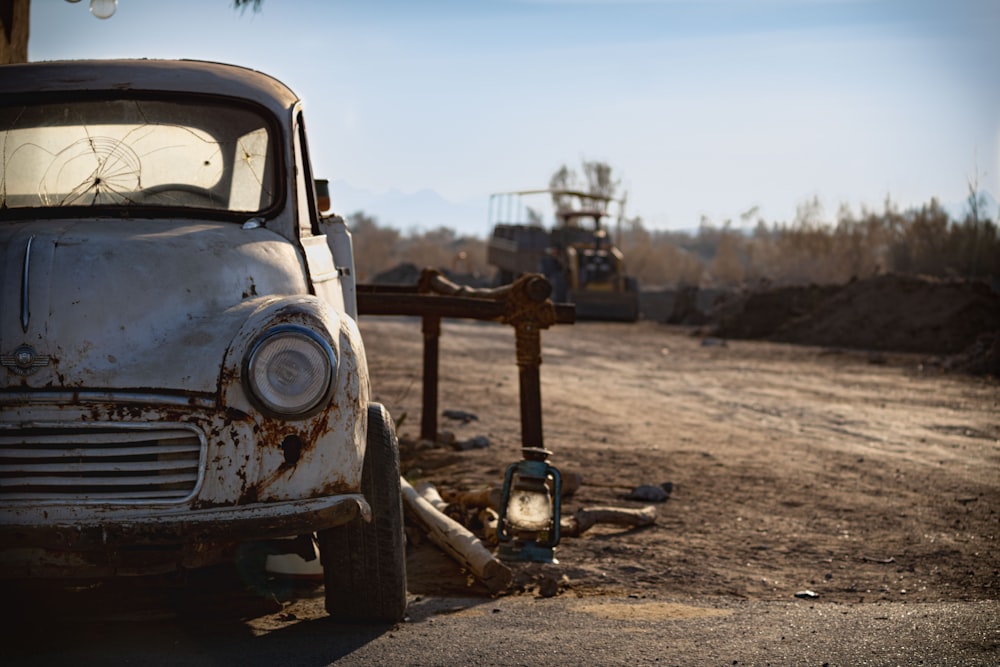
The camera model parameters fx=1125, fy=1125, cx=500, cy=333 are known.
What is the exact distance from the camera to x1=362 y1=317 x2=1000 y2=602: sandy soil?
543cm

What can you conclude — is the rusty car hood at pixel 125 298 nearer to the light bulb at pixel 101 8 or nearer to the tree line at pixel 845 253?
the light bulb at pixel 101 8

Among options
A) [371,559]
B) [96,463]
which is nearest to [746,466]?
[371,559]

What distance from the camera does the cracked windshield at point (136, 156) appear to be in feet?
14.9

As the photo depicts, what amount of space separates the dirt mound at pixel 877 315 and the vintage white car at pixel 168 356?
15204mm

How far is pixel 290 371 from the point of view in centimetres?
361

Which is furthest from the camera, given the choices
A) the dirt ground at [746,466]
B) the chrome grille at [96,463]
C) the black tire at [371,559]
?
the dirt ground at [746,466]

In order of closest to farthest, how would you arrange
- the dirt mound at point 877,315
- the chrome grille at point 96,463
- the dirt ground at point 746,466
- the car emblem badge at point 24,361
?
1. the chrome grille at point 96,463
2. the car emblem badge at point 24,361
3. the dirt ground at point 746,466
4. the dirt mound at point 877,315

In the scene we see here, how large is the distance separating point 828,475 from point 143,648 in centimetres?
581

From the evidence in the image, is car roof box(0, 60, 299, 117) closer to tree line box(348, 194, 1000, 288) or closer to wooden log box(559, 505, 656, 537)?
wooden log box(559, 505, 656, 537)

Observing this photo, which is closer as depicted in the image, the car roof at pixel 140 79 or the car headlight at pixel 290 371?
the car headlight at pixel 290 371

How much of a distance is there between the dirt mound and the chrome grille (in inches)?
632

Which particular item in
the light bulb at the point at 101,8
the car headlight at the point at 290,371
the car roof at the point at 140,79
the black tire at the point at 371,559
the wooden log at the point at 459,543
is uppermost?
the light bulb at the point at 101,8

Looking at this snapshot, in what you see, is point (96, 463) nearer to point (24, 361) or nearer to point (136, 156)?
point (24, 361)

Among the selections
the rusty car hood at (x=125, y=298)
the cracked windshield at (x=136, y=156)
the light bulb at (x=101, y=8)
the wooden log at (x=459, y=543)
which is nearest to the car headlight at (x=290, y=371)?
the rusty car hood at (x=125, y=298)
